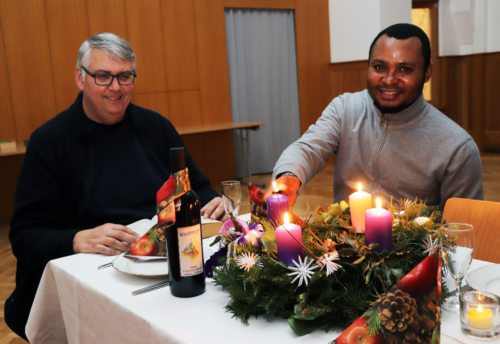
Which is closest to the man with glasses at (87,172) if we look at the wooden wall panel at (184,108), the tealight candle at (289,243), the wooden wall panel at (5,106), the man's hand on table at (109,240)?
the man's hand on table at (109,240)

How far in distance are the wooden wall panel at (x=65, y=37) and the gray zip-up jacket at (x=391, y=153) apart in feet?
14.7

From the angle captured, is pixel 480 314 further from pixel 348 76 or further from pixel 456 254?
pixel 348 76

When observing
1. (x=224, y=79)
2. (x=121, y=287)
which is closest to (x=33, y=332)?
(x=121, y=287)

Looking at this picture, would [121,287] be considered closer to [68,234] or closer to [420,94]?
[68,234]

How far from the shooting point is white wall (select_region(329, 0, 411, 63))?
7453 millimetres

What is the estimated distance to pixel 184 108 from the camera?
6.97 metres

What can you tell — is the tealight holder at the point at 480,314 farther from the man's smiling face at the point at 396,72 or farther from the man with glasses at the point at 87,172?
the man's smiling face at the point at 396,72

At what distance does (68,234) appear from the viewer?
1.71m

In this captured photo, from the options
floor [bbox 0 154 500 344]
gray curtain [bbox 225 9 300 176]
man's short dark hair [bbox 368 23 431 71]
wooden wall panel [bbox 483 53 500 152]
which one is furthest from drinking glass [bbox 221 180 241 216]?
wooden wall panel [bbox 483 53 500 152]

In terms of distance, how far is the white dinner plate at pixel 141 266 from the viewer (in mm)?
1301

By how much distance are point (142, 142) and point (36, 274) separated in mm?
684

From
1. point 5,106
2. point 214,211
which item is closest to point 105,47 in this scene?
point 214,211

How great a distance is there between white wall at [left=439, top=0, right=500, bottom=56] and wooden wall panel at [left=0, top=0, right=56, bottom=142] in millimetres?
6289

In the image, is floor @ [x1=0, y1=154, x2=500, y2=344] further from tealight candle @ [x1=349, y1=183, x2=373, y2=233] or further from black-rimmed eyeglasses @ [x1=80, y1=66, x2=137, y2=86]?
tealight candle @ [x1=349, y1=183, x2=373, y2=233]
